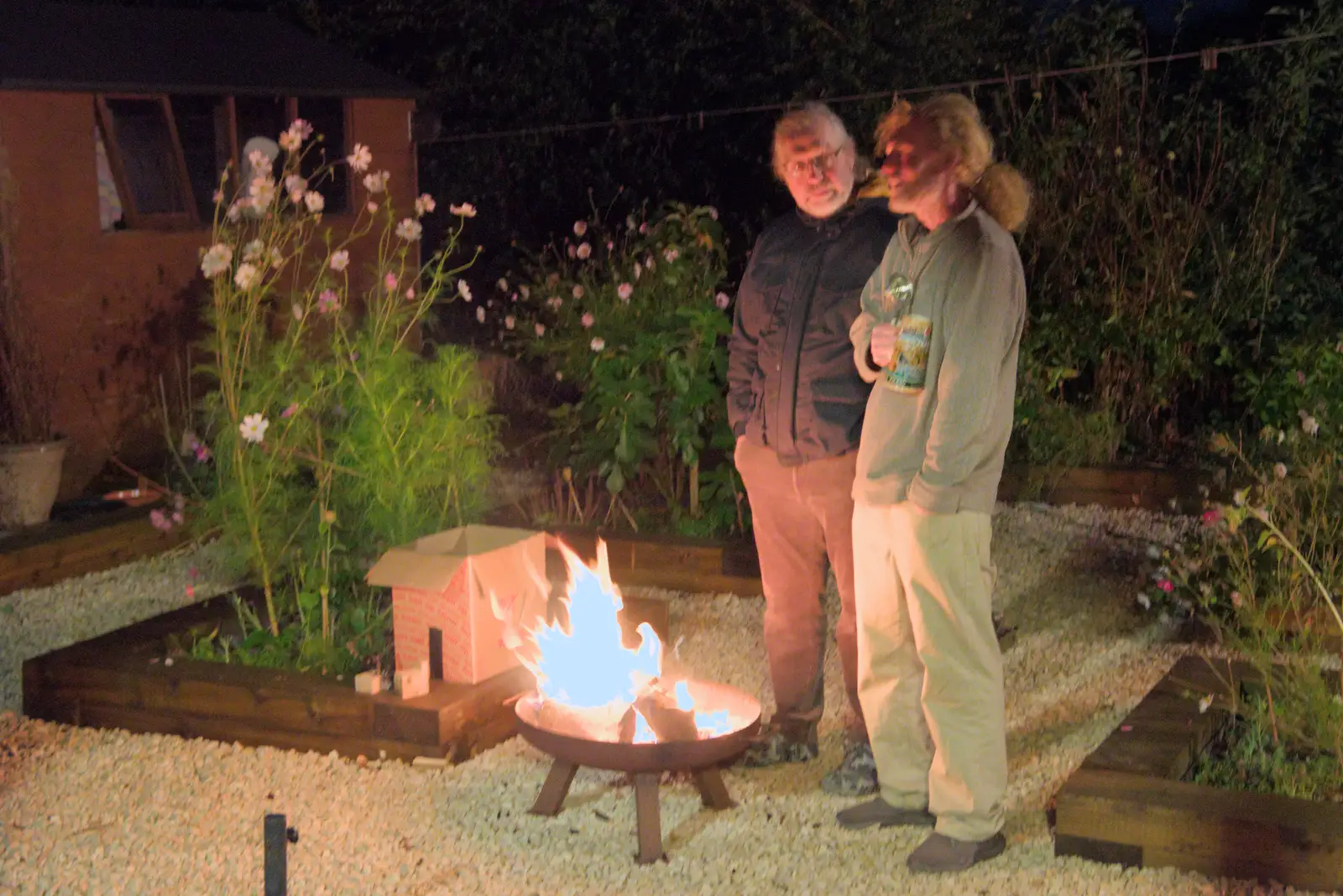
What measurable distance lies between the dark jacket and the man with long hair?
0.79 ft

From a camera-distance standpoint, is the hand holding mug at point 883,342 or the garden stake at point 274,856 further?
the hand holding mug at point 883,342

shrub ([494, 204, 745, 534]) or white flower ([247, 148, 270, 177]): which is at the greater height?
white flower ([247, 148, 270, 177])

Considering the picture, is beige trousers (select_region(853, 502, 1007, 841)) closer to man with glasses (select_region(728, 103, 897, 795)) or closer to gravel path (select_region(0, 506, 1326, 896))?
gravel path (select_region(0, 506, 1326, 896))

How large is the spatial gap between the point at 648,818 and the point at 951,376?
1.32 meters

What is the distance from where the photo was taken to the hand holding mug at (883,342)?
3631 mm

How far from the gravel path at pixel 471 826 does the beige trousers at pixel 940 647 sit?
0.21 meters

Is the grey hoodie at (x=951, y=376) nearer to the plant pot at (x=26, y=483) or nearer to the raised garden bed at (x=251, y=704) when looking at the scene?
the raised garden bed at (x=251, y=704)

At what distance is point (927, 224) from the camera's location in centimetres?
369

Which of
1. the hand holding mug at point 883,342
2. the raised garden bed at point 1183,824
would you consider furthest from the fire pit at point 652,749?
the hand holding mug at point 883,342

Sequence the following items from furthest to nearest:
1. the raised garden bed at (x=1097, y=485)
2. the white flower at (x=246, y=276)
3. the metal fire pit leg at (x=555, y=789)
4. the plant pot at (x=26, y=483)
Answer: the raised garden bed at (x=1097, y=485) → the plant pot at (x=26, y=483) → the white flower at (x=246, y=276) → the metal fire pit leg at (x=555, y=789)

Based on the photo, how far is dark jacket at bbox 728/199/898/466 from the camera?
4066 mm

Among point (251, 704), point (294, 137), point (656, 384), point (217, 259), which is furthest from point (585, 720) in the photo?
point (656, 384)

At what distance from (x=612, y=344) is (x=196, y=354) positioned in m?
3.74

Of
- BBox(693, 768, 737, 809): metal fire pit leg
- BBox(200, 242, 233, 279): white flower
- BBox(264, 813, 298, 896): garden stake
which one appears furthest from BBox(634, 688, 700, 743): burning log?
BBox(200, 242, 233, 279): white flower
